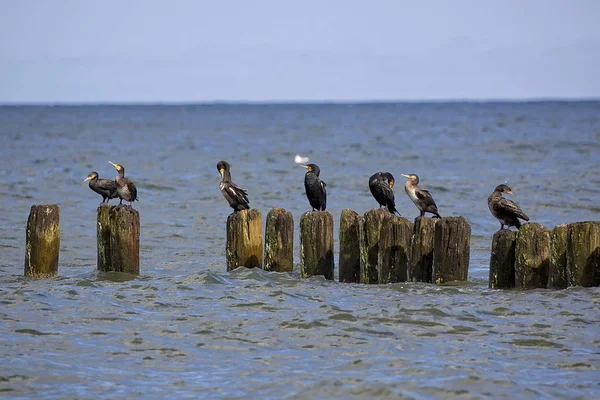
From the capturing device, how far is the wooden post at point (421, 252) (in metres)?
11.4

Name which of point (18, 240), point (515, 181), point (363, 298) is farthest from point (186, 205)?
point (363, 298)

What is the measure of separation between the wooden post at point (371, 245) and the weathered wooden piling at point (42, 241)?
146 inches

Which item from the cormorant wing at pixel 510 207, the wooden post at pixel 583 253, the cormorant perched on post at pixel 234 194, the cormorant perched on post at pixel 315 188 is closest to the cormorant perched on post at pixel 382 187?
the cormorant perched on post at pixel 315 188

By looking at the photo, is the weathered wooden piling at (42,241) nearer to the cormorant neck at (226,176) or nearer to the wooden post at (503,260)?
the cormorant neck at (226,176)

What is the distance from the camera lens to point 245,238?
12156 mm

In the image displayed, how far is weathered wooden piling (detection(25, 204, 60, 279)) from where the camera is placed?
39.3ft

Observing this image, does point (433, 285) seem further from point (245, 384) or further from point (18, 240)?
point (18, 240)

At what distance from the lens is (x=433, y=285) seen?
11.4 metres

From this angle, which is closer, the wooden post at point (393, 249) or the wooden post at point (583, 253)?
the wooden post at point (583, 253)

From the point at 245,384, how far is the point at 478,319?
3.14 m

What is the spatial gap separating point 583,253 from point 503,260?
926 millimetres

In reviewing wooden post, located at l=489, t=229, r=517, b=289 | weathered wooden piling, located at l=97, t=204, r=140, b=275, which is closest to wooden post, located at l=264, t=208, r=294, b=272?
weathered wooden piling, located at l=97, t=204, r=140, b=275

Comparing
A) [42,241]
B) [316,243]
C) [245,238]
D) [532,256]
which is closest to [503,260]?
[532,256]

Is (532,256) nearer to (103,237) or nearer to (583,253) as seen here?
(583,253)
